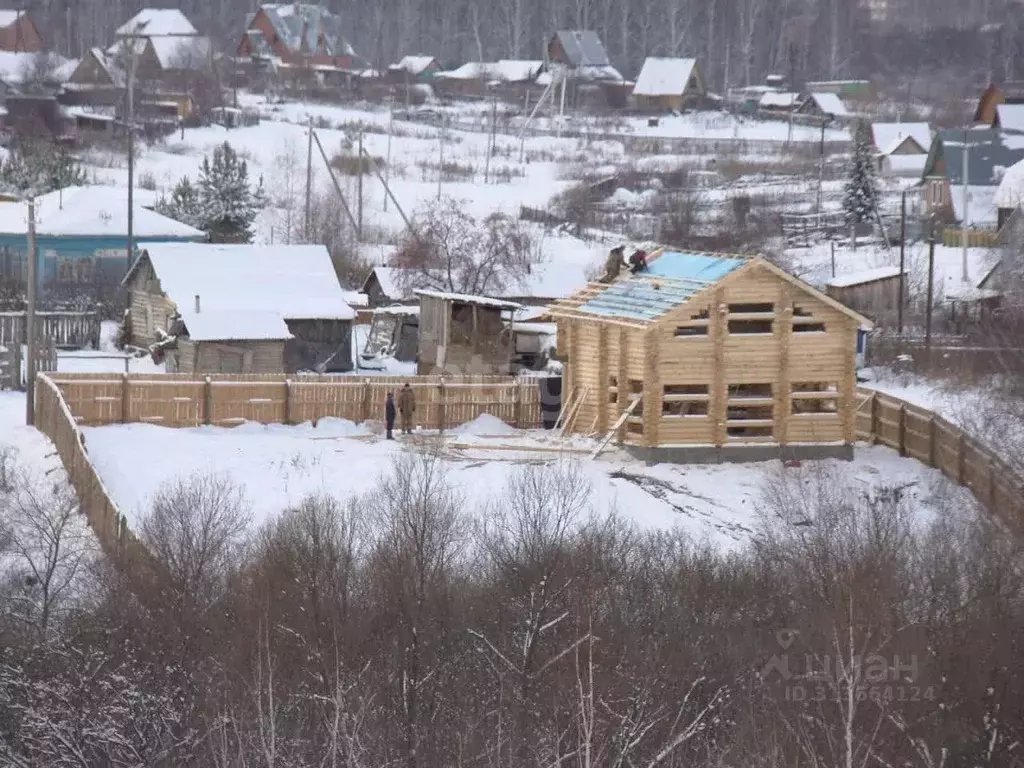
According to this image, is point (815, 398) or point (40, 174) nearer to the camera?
point (815, 398)

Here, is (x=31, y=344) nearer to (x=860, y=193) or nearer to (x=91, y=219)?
(x=91, y=219)

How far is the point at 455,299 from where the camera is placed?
112 ft

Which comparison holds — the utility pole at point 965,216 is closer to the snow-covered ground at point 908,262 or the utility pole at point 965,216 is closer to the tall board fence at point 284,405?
the snow-covered ground at point 908,262

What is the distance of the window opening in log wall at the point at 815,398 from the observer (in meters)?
28.2

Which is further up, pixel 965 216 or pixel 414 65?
pixel 414 65

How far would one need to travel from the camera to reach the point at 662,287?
93.9 ft

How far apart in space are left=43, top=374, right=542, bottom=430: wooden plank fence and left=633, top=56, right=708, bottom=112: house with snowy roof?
5672 centimetres

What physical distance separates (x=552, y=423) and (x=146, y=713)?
16079 mm

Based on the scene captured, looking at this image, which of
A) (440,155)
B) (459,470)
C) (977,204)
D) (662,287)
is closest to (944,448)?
(662,287)

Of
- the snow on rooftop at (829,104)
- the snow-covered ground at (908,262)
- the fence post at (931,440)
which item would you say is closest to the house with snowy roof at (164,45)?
the snow on rooftop at (829,104)

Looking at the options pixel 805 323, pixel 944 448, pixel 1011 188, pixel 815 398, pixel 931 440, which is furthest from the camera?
pixel 1011 188

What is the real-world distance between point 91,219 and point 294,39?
1923 inches

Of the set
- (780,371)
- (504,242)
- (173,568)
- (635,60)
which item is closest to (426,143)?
(504,242)

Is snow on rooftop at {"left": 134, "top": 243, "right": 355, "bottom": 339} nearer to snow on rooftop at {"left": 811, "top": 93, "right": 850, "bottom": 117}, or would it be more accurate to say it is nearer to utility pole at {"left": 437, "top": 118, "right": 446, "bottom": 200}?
utility pole at {"left": 437, "top": 118, "right": 446, "bottom": 200}
